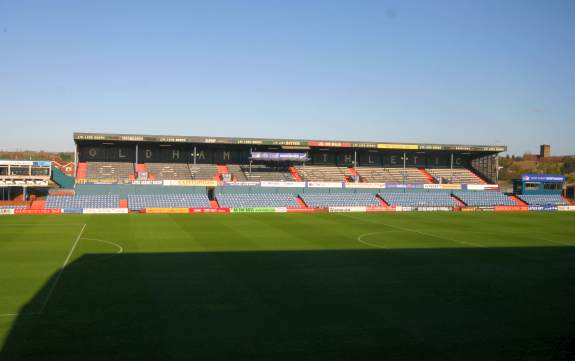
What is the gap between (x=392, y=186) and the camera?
68375mm

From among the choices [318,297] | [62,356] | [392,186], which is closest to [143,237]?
[318,297]

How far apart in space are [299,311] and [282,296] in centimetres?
208

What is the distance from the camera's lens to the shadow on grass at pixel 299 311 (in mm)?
13664

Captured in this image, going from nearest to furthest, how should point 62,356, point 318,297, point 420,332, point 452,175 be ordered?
point 62,356 → point 420,332 → point 318,297 → point 452,175

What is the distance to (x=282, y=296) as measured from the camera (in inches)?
758

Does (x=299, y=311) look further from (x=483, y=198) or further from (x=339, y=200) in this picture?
(x=483, y=198)

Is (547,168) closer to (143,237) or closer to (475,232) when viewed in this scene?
(475,232)

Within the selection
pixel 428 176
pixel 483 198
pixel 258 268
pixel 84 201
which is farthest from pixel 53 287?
pixel 428 176

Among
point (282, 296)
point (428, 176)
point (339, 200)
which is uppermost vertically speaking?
point (428, 176)

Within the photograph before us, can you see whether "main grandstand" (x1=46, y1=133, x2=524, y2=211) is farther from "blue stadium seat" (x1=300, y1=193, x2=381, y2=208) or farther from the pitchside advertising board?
the pitchside advertising board

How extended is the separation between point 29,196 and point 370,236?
1711 inches

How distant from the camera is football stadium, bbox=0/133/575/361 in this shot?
14352mm

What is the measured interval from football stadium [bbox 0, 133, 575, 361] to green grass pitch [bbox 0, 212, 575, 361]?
0.09 meters

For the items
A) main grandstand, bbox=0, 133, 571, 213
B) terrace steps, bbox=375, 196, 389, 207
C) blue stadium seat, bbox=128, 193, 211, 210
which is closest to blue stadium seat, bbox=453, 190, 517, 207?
main grandstand, bbox=0, 133, 571, 213
